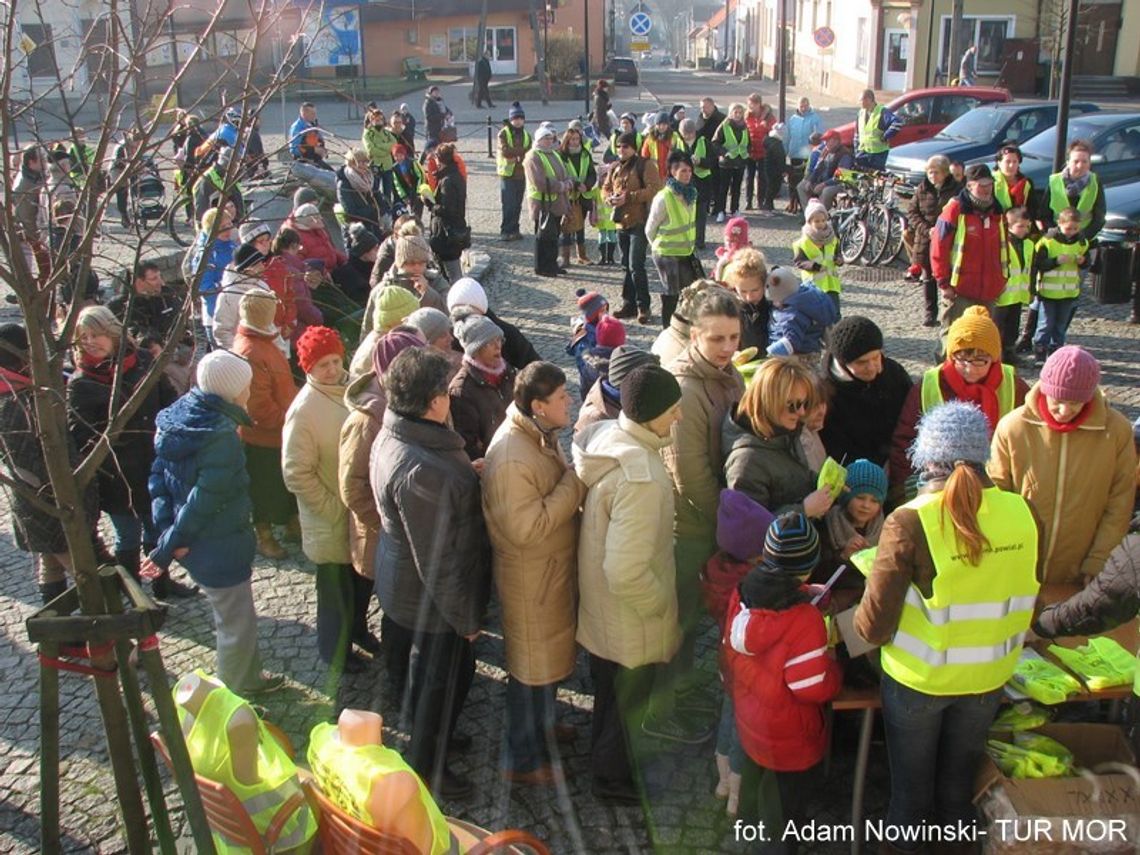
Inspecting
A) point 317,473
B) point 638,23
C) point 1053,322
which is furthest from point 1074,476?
point 638,23

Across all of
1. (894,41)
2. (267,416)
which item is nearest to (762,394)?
(267,416)

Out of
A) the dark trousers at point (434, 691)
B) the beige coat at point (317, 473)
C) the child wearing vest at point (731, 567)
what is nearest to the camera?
the child wearing vest at point (731, 567)

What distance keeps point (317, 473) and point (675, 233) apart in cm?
574

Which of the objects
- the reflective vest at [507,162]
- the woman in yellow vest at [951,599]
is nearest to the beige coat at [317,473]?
the woman in yellow vest at [951,599]

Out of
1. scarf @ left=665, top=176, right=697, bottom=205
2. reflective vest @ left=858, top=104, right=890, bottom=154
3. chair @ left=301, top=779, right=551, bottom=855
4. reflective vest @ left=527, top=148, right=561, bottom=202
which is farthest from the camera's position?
reflective vest @ left=858, top=104, right=890, bottom=154

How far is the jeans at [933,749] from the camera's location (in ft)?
11.5

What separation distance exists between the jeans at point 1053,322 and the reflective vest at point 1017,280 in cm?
50

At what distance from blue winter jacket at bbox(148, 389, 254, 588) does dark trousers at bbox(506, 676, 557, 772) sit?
1410 millimetres

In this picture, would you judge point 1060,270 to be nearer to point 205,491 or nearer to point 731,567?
point 731,567

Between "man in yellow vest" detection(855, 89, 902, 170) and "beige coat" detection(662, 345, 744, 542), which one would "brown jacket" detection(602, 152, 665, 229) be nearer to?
"man in yellow vest" detection(855, 89, 902, 170)

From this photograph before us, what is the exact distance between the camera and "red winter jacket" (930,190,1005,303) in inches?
338

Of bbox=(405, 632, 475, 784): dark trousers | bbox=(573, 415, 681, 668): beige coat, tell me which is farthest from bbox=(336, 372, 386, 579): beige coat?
bbox=(573, 415, 681, 668): beige coat

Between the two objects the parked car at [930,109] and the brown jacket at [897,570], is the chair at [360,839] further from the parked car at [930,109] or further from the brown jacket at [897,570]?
the parked car at [930,109]

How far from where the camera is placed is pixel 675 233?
32.6ft
